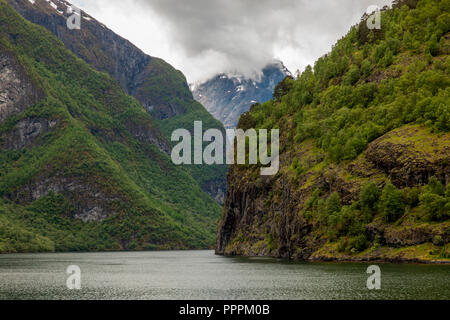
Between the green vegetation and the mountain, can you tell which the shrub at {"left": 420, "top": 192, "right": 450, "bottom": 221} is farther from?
the green vegetation

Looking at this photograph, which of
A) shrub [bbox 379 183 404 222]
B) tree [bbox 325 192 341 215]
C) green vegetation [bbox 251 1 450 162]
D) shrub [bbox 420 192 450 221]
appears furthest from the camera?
green vegetation [bbox 251 1 450 162]

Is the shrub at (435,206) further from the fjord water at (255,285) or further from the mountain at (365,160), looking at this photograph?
the fjord water at (255,285)

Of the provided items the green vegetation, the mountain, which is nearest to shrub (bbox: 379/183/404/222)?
the mountain

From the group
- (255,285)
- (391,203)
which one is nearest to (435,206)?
(391,203)

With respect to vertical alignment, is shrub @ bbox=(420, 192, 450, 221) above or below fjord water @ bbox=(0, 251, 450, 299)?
above

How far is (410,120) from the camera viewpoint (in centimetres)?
13062

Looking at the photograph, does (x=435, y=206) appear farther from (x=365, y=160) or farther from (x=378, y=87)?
(x=378, y=87)

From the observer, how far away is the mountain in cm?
11350

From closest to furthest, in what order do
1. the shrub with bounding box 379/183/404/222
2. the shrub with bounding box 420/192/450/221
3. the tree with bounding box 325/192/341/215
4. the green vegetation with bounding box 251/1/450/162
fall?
the shrub with bounding box 420/192/450/221
the shrub with bounding box 379/183/404/222
the tree with bounding box 325/192/341/215
the green vegetation with bounding box 251/1/450/162

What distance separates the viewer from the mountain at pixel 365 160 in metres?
114

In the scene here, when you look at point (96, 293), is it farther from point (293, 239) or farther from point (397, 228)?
point (293, 239)

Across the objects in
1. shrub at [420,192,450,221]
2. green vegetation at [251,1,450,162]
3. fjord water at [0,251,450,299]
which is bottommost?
fjord water at [0,251,450,299]
